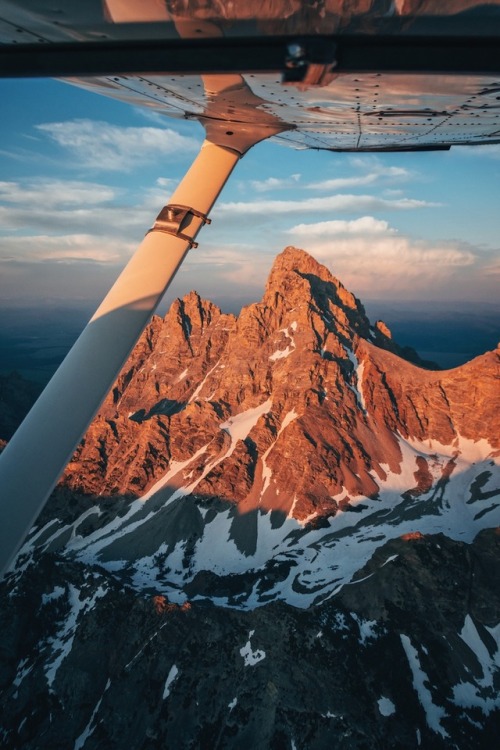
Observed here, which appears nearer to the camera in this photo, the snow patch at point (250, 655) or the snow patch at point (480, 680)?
the snow patch at point (480, 680)

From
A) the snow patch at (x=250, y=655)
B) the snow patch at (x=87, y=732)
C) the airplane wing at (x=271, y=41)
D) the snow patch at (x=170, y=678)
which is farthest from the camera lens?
the snow patch at (x=170, y=678)

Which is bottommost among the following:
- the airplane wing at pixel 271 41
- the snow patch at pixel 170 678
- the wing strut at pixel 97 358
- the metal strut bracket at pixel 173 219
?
the snow patch at pixel 170 678

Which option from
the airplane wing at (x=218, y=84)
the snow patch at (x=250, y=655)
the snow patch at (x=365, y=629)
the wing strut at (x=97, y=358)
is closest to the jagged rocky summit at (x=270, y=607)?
the snow patch at (x=365, y=629)

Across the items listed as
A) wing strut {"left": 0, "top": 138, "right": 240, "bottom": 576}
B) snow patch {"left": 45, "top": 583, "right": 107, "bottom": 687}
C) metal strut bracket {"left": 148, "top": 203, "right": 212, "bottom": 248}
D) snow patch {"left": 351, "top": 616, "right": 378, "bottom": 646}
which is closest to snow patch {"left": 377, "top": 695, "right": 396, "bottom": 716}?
snow patch {"left": 351, "top": 616, "right": 378, "bottom": 646}

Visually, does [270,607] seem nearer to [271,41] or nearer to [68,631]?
[68,631]

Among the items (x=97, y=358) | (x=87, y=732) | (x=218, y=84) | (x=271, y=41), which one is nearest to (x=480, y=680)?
(x=87, y=732)

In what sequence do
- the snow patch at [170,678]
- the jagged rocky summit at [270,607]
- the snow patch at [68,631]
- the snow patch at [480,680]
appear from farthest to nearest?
the snow patch at [68,631] → the snow patch at [170,678] → the snow patch at [480,680] → the jagged rocky summit at [270,607]

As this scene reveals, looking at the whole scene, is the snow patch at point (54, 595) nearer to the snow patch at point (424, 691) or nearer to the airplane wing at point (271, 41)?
the snow patch at point (424, 691)

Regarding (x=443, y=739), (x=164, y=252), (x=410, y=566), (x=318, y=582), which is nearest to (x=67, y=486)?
(x=318, y=582)

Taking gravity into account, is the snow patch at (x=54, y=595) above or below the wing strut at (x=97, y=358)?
below
